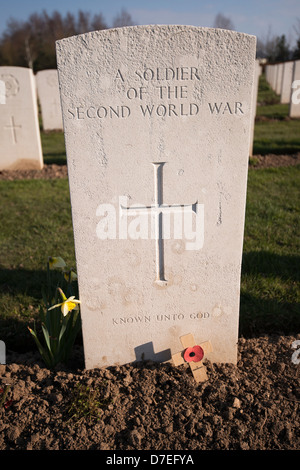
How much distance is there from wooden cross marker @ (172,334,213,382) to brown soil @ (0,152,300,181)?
5112 millimetres

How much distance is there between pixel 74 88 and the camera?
1.83m

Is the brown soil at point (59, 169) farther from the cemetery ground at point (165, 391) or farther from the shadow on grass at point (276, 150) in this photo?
the cemetery ground at point (165, 391)

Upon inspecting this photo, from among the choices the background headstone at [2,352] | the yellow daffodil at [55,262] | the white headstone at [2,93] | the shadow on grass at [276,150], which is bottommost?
the background headstone at [2,352]

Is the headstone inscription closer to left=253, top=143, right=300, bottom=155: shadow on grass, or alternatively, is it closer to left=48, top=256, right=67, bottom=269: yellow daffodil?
left=48, top=256, right=67, bottom=269: yellow daffodil

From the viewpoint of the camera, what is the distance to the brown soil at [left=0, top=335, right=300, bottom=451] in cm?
186

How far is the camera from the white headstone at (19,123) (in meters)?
6.53

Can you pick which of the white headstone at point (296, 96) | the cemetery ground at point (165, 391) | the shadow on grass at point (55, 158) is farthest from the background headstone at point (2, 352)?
the white headstone at point (296, 96)

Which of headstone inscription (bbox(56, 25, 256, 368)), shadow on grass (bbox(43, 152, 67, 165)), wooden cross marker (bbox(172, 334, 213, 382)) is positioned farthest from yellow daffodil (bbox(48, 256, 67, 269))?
shadow on grass (bbox(43, 152, 67, 165))

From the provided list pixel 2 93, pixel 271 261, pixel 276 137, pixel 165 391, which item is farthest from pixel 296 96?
pixel 165 391

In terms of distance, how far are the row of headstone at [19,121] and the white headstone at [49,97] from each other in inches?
125

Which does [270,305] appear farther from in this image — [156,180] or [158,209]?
[156,180]

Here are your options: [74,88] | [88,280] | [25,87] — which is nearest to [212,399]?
[88,280]

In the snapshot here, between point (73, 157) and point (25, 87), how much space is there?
5414 mm

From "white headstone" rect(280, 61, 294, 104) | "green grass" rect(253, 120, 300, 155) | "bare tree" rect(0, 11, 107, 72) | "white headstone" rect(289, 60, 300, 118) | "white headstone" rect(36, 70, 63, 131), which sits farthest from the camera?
"bare tree" rect(0, 11, 107, 72)
